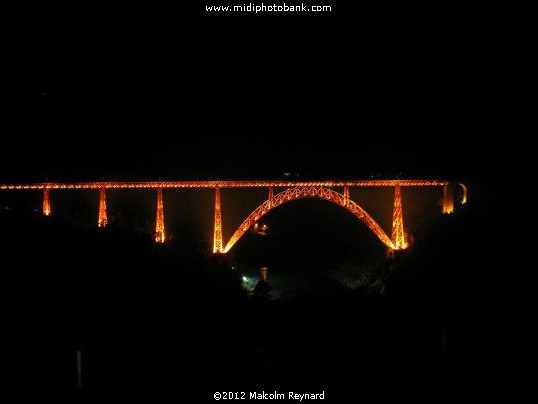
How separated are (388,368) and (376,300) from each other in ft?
16.3

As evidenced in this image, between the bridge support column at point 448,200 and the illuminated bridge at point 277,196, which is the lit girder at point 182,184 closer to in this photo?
the illuminated bridge at point 277,196

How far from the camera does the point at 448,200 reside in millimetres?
31125

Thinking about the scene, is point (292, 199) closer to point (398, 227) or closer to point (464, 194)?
point (398, 227)

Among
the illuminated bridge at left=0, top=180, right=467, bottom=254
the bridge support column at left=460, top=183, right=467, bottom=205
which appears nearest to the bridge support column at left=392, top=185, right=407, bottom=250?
the illuminated bridge at left=0, top=180, right=467, bottom=254

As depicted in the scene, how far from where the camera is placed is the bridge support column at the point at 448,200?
30.9 m

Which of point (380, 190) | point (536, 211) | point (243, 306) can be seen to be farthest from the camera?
point (380, 190)

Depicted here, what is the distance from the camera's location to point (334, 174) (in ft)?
156

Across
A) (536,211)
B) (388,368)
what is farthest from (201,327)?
(536,211)

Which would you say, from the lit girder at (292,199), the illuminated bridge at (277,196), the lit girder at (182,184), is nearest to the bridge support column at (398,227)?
the illuminated bridge at (277,196)

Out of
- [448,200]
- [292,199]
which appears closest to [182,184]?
[292,199]

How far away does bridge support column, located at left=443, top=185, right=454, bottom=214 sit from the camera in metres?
30.9

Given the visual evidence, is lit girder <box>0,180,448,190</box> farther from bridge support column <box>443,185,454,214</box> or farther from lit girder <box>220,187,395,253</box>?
bridge support column <box>443,185,454,214</box>

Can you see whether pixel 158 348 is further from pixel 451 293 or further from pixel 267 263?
pixel 267 263

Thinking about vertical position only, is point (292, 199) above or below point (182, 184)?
below
